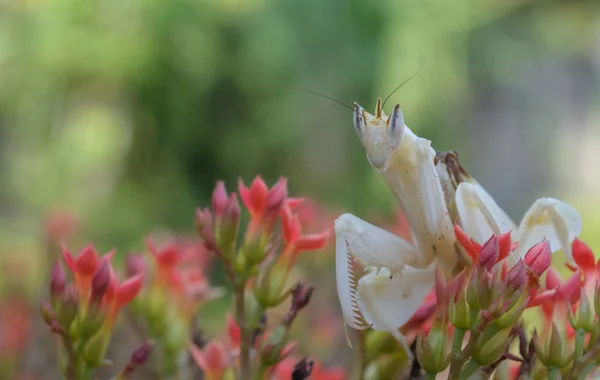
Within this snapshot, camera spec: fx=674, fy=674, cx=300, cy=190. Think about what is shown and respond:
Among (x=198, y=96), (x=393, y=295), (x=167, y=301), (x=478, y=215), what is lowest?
(x=198, y=96)

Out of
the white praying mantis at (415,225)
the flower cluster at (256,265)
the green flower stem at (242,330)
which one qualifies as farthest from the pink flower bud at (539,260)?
the green flower stem at (242,330)

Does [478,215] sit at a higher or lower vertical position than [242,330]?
higher

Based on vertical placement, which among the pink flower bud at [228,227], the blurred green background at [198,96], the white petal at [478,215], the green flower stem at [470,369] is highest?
the white petal at [478,215]

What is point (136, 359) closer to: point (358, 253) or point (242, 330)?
point (242, 330)

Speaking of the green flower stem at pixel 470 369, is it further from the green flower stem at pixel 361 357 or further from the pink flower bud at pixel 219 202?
the pink flower bud at pixel 219 202

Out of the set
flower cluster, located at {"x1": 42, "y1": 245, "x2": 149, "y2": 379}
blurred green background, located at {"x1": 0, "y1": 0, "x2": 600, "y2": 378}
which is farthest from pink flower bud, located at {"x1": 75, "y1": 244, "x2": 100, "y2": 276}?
blurred green background, located at {"x1": 0, "y1": 0, "x2": 600, "y2": 378}

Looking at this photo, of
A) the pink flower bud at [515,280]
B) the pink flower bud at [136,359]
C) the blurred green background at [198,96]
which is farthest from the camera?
the blurred green background at [198,96]

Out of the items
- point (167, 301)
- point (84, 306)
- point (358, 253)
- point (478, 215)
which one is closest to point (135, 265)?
point (167, 301)
